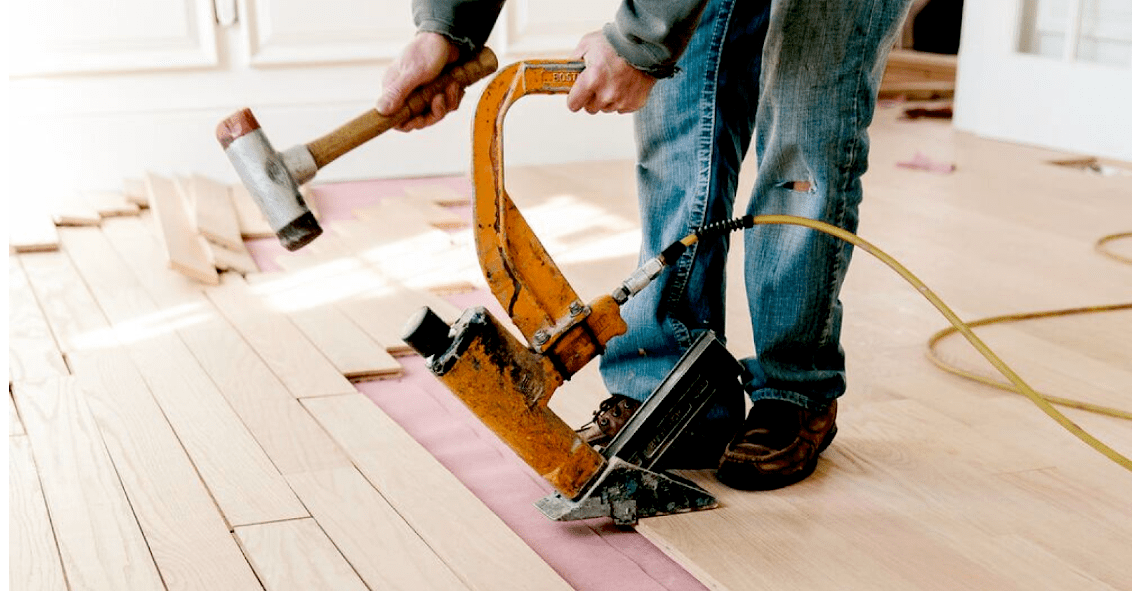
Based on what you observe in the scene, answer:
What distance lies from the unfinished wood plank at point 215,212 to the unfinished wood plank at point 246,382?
14cm

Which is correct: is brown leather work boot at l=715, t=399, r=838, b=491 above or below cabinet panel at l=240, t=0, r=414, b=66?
below

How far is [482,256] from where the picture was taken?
A: 4.44ft

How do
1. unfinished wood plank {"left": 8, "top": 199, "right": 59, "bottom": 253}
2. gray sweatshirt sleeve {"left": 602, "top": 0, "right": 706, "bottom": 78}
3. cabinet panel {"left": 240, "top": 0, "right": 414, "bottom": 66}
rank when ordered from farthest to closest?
cabinet panel {"left": 240, "top": 0, "right": 414, "bottom": 66} → unfinished wood plank {"left": 8, "top": 199, "right": 59, "bottom": 253} → gray sweatshirt sleeve {"left": 602, "top": 0, "right": 706, "bottom": 78}

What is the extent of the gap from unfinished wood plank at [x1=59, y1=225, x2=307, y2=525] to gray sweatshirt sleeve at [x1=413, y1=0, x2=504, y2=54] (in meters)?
0.59

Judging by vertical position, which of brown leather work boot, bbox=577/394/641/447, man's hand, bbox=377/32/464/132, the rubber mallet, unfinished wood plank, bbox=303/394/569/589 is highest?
man's hand, bbox=377/32/464/132

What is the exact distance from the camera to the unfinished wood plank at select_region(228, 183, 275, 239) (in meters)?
2.83

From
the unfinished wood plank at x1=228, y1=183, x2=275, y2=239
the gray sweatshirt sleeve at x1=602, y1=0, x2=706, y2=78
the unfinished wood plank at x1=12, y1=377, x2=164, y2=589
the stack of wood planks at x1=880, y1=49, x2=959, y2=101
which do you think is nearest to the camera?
the gray sweatshirt sleeve at x1=602, y1=0, x2=706, y2=78

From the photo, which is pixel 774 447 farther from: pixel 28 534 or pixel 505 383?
pixel 28 534

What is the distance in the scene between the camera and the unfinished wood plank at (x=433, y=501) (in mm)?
1333

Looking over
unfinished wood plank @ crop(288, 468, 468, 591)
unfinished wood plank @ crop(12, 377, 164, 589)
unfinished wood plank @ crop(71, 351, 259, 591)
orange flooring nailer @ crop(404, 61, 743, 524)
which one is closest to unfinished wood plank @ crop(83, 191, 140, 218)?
unfinished wood plank @ crop(71, 351, 259, 591)

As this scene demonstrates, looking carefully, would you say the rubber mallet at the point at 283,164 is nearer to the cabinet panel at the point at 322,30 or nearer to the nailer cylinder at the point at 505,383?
the nailer cylinder at the point at 505,383

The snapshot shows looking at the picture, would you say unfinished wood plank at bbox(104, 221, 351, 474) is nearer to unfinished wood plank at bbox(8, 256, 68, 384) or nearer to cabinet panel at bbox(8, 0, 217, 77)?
unfinished wood plank at bbox(8, 256, 68, 384)

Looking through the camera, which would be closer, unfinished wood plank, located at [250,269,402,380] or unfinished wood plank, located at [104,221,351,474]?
unfinished wood plank, located at [104,221,351,474]

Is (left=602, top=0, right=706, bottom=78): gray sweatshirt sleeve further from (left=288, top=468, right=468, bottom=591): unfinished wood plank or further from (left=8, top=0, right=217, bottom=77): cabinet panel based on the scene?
(left=8, top=0, right=217, bottom=77): cabinet panel
